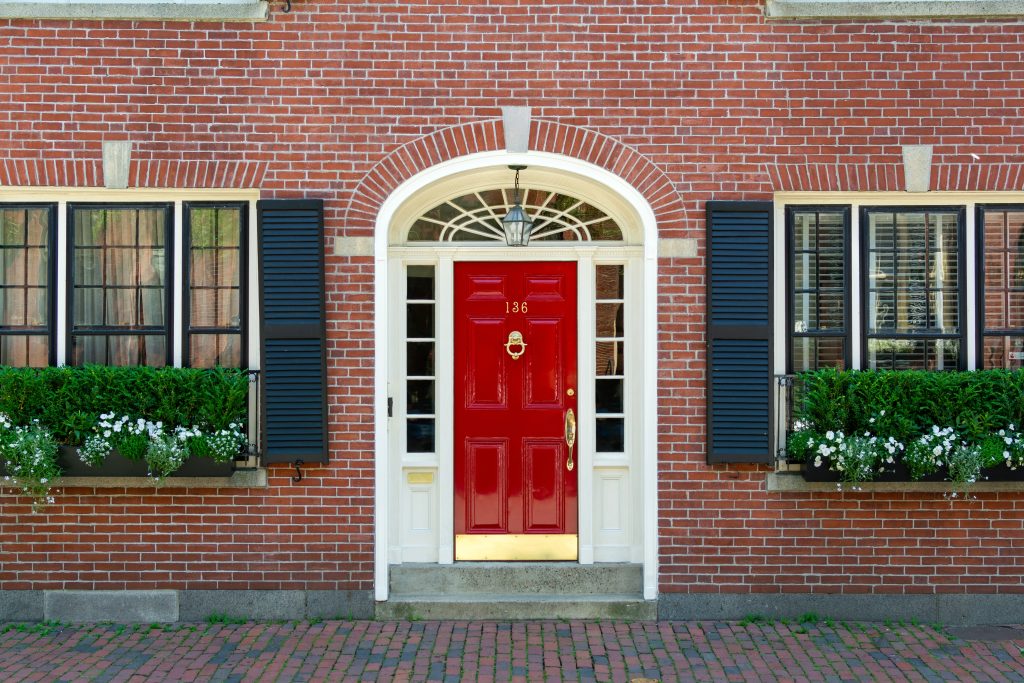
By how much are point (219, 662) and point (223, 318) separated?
96.4 inches

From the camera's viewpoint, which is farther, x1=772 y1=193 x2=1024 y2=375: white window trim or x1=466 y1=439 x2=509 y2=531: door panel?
x1=466 y1=439 x2=509 y2=531: door panel

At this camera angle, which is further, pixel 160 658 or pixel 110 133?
pixel 110 133


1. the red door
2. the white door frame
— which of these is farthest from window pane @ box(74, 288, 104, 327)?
the red door

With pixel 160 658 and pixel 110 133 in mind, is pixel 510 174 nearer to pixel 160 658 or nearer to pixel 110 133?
pixel 110 133

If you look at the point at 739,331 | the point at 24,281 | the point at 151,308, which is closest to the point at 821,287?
the point at 739,331

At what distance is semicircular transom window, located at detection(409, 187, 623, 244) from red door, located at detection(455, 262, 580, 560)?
440 mm

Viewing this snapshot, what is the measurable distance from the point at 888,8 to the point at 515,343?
3.64 meters

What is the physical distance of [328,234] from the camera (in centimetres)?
685

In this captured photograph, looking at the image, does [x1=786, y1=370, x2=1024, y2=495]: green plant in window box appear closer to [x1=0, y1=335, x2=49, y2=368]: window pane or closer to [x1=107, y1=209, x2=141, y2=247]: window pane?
[x1=107, y1=209, x2=141, y2=247]: window pane

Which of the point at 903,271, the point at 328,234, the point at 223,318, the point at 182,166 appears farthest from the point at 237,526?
the point at 903,271

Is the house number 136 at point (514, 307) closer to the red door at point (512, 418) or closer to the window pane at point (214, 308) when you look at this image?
the red door at point (512, 418)

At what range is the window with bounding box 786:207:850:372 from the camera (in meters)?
7.07

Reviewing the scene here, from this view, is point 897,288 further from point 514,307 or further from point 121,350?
point 121,350

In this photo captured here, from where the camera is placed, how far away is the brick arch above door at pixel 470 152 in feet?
22.4
